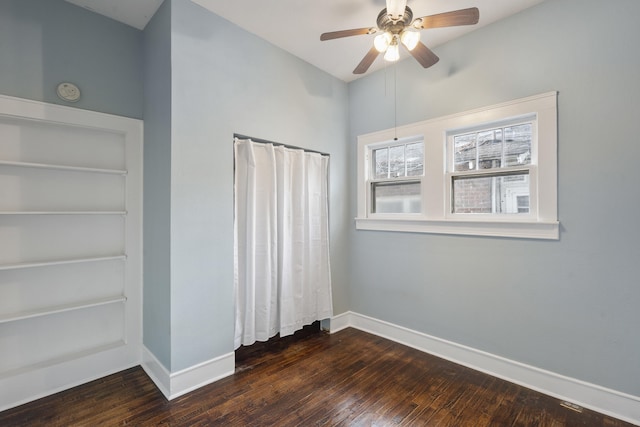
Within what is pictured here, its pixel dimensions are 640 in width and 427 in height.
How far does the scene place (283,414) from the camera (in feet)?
6.51

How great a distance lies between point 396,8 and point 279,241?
2160mm

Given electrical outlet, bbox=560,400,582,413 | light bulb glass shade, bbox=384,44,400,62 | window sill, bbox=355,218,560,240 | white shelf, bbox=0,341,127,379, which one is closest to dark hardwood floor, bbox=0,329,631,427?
electrical outlet, bbox=560,400,582,413

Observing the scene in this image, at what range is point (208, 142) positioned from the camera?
2.36m

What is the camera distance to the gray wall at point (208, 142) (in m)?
2.20

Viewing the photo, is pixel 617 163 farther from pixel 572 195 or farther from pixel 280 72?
pixel 280 72

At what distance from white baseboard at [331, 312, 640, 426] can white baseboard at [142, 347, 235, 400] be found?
1354mm

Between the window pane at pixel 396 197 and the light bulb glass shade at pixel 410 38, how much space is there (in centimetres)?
142

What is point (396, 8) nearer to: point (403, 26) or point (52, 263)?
point (403, 26)

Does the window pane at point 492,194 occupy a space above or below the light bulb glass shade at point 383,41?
below

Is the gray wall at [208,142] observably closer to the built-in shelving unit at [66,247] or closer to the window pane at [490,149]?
the built-in shelving unit at [66,247]

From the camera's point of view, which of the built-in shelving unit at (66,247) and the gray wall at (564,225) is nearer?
the gray wall at (564,225)

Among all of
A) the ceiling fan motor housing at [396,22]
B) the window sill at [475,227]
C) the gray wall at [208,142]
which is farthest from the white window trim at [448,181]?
the gray wall at [208,142]

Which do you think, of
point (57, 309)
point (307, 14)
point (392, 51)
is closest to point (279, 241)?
point (57, 309)

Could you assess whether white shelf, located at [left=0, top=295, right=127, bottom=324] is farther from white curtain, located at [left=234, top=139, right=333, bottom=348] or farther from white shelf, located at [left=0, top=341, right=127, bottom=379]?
white curtain, located at [left=234, top=139, right=333, bottom=348]
